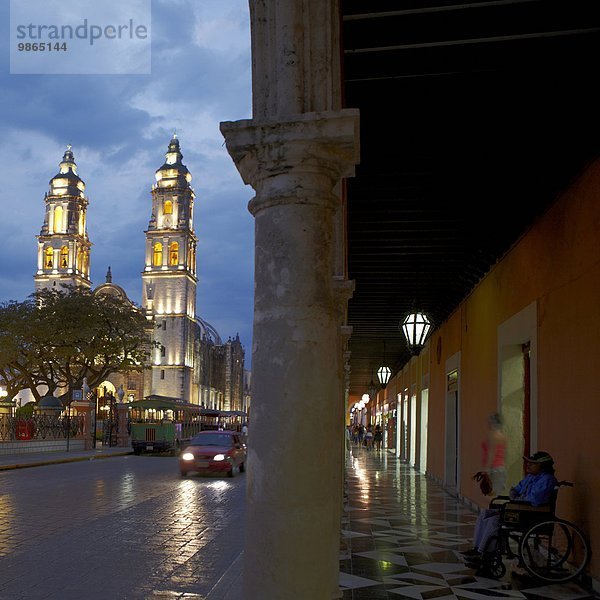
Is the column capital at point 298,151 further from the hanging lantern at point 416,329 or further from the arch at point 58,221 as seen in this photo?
the arch at point 58,221

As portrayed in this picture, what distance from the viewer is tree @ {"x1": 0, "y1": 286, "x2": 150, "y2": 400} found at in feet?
127

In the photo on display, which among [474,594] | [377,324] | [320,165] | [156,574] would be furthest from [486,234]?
[377,324]

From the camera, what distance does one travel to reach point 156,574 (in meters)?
7.25

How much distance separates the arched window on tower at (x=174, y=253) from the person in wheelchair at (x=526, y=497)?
7691cm

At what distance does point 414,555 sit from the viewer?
27.1ft

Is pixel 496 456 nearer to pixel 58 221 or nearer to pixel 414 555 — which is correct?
pixel 414 555

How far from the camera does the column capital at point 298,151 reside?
3.75 m

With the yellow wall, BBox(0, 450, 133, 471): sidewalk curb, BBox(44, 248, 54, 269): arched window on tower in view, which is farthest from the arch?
the yellow wall

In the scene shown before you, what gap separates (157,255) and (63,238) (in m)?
10.7

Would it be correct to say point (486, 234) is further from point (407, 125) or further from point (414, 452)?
point (414, 452)

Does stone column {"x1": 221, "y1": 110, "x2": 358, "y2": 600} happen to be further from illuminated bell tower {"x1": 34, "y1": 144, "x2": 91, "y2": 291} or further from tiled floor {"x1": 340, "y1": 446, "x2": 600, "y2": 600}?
illuminated bell tower {"x1": 34, "y1": 144, "x2": 91, "y2": 291}

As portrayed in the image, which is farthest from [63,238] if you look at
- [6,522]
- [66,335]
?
[6,522]

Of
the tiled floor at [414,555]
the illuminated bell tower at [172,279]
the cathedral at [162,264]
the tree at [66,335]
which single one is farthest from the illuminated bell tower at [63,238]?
the tiled floor at [414,555]

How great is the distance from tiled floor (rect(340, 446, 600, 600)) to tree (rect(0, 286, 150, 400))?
27.7 metres
